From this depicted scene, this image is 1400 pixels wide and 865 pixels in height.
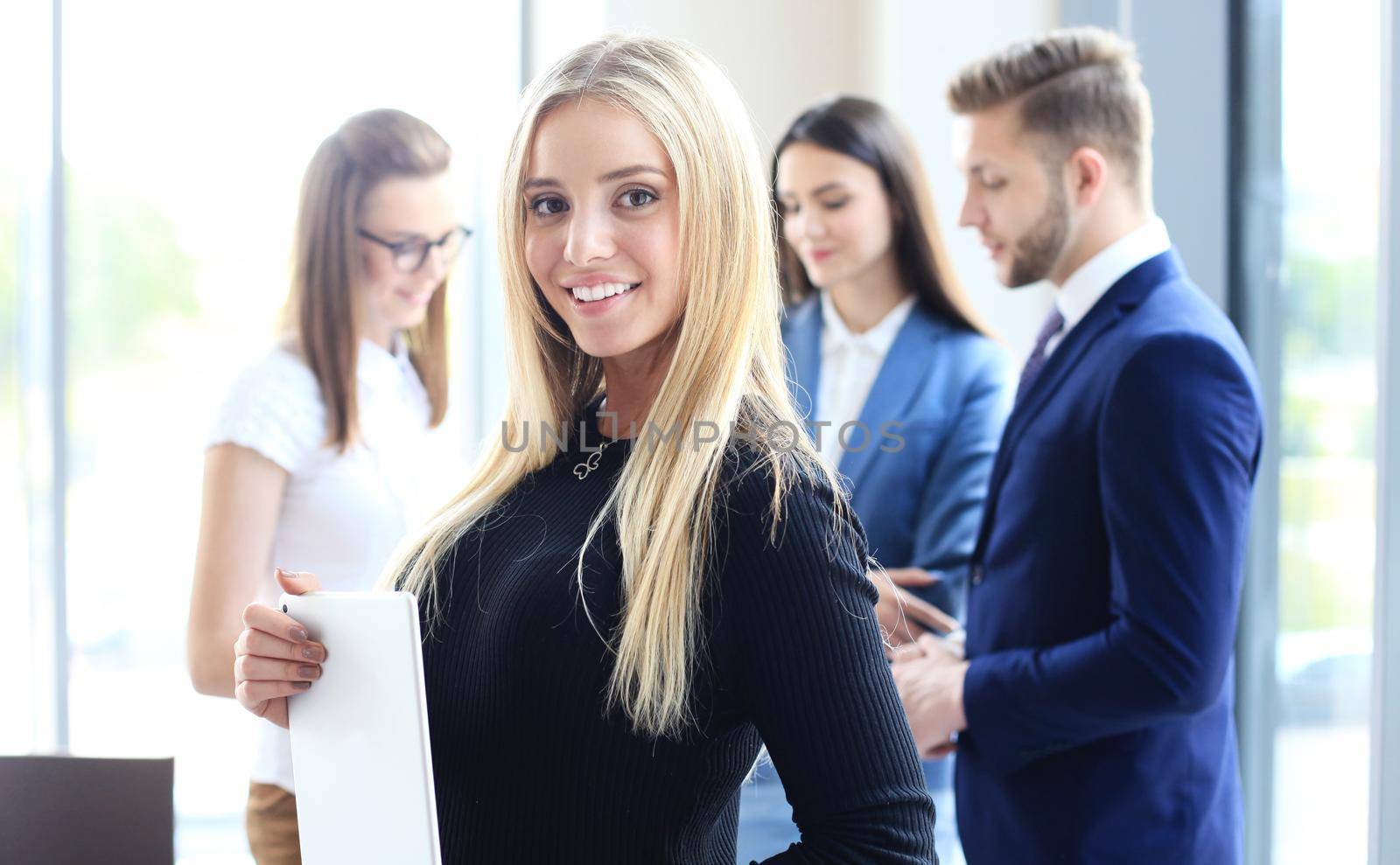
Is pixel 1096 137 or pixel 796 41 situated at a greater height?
pixel 796 41

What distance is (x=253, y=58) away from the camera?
341 centimetres

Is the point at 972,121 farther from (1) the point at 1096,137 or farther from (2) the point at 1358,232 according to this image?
(2) the point at 1358,232

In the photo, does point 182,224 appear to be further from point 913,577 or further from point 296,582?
point 296,582

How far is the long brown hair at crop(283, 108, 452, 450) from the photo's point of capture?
1936 mm

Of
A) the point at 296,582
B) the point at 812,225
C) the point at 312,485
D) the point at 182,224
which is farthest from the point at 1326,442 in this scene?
the point at 182,224

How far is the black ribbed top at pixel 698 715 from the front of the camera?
3.11 ft

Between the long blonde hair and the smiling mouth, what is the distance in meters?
0.06

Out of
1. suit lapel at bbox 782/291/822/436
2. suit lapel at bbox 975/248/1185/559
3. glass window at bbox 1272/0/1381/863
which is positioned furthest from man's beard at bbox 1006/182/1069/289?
suit lapel at bbox 782/291/822/436

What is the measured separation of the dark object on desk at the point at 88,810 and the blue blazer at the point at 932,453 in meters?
1.46

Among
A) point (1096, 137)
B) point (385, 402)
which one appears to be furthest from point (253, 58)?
point (1096, 137)

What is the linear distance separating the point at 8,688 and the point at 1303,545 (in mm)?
3339

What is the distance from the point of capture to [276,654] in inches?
37.6

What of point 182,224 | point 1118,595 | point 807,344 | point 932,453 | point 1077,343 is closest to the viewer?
point 1118,595

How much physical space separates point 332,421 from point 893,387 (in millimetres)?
1099
